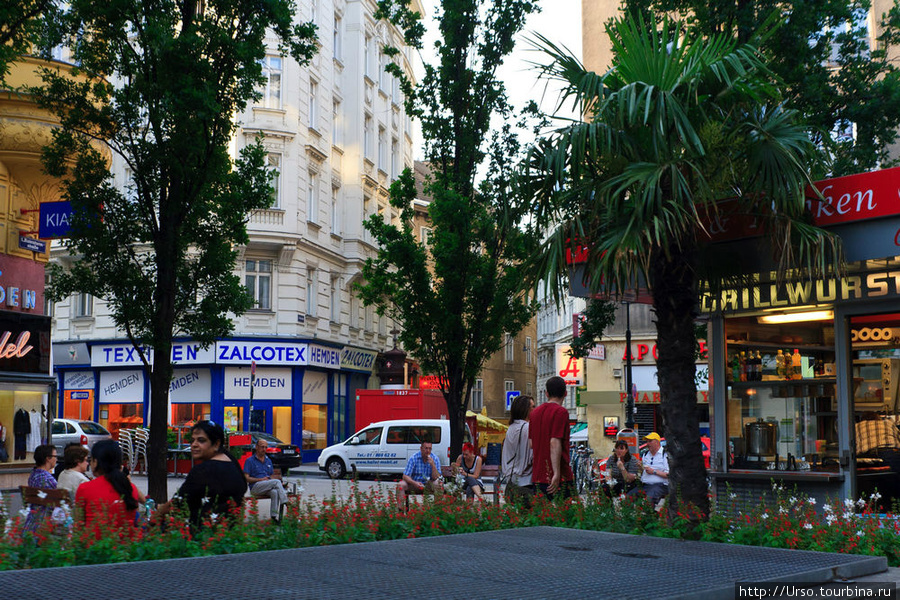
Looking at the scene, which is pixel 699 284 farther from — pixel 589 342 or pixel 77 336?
pixel 77 336

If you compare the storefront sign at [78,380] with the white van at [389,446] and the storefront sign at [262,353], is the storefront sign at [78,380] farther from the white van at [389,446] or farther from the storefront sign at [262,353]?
the white van at [389,446]

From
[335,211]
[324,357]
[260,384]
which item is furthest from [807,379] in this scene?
[335,211]

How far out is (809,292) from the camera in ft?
43.5

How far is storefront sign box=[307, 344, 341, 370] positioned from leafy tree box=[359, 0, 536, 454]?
21.1 metres

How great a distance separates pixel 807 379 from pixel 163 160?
29.7 ft

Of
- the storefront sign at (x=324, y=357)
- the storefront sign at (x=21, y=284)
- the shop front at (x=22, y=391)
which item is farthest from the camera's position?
the storefront sign at (x=324, y=357)

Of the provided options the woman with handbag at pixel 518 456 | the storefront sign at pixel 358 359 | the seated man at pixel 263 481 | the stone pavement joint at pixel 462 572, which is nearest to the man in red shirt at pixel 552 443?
the woman with handbag at pixel 518 456

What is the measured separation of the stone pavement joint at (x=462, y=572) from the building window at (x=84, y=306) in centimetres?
3645

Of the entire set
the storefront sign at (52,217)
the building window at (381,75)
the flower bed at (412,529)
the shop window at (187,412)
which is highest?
the building window at (381,75)

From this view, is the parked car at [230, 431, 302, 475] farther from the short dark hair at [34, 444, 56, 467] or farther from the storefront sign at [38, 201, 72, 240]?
the short dark hair at [34, 444, 56, 467]

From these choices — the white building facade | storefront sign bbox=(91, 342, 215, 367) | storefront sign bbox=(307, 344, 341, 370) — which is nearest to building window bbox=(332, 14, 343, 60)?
the white building facade

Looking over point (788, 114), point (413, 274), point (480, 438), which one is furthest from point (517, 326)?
point (480, 438)

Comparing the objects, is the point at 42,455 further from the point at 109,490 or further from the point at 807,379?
the point at 807,379

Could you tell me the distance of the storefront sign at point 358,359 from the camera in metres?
44.6
